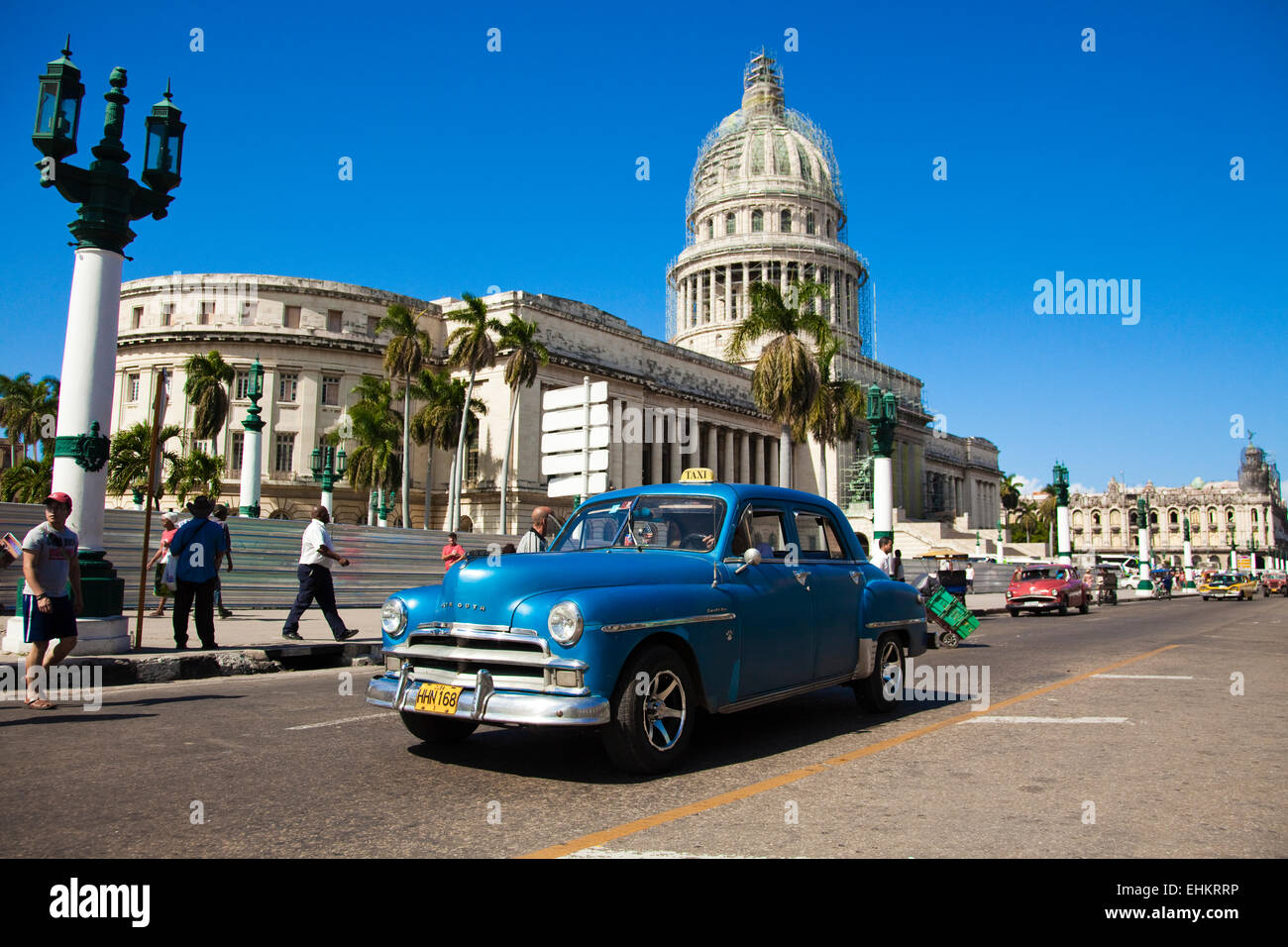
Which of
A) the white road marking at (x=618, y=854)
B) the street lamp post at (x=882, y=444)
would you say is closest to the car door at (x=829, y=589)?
the white road marking at (x=618, y=854)

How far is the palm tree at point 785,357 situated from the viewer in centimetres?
3092

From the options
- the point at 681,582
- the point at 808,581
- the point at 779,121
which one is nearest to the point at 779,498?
the point at 808,581

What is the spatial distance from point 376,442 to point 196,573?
36.9 metres

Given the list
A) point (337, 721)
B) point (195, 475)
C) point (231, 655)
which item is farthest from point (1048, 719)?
point (195, 475)

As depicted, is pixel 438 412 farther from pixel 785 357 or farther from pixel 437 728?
pixel 437 728

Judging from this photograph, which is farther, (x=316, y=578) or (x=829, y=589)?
(x=316, y=578)

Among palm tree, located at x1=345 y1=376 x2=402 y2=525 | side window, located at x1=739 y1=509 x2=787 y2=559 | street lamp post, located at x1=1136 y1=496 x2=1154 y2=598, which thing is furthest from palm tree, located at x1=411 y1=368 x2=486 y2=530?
side window, located at x1=739 y1=509 x2=787 y2=559

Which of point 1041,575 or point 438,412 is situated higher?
point 438,412

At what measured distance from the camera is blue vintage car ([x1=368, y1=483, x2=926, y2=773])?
16.5 feet

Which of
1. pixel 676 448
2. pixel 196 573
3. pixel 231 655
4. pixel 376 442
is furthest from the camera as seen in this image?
pixel 676 448

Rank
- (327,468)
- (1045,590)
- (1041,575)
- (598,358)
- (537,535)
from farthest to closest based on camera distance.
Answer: (598,358) < (327,468) < (1041,575) < (1045,590) < (537,535)

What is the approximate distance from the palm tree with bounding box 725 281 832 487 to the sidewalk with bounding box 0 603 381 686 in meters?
19.1

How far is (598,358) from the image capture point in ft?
189

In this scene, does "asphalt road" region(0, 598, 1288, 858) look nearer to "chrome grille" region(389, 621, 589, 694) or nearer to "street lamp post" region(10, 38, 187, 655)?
"chrome grille" region(389, 621, 589, 694)
